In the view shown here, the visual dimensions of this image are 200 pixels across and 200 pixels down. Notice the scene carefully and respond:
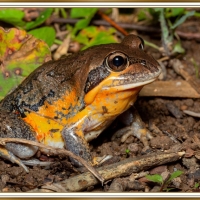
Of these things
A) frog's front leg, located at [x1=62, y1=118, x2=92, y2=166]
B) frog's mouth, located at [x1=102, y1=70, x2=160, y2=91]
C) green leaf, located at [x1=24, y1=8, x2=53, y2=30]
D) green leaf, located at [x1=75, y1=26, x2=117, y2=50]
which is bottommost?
frog's front leg, located at [x1=62, y1=118, x2=92, y2=166]

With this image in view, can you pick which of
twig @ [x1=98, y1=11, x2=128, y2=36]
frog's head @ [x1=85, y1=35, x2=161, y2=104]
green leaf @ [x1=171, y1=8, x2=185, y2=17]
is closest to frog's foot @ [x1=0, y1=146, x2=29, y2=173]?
frog's head @ [x1=85, y1=35, x2=161, y2=104]

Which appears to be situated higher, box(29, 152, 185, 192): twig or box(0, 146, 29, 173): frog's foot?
box(0, 146, 29, 173): frog's foot

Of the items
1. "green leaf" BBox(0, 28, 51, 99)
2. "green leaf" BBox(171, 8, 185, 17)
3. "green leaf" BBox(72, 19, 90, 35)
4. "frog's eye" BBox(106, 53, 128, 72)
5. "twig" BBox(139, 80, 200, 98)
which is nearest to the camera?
"frog's eye" BBox(106, 53, 128, 72)

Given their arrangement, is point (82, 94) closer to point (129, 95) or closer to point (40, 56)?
point (129, 95)

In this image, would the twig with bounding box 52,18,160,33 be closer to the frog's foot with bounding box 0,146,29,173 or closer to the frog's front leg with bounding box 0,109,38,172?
the frog's front leg with bounding box 0,109,38,172

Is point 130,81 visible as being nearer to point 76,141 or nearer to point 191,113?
point 76,141

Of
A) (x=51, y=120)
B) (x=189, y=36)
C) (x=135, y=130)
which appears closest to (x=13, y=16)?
(x=51, y=120)
